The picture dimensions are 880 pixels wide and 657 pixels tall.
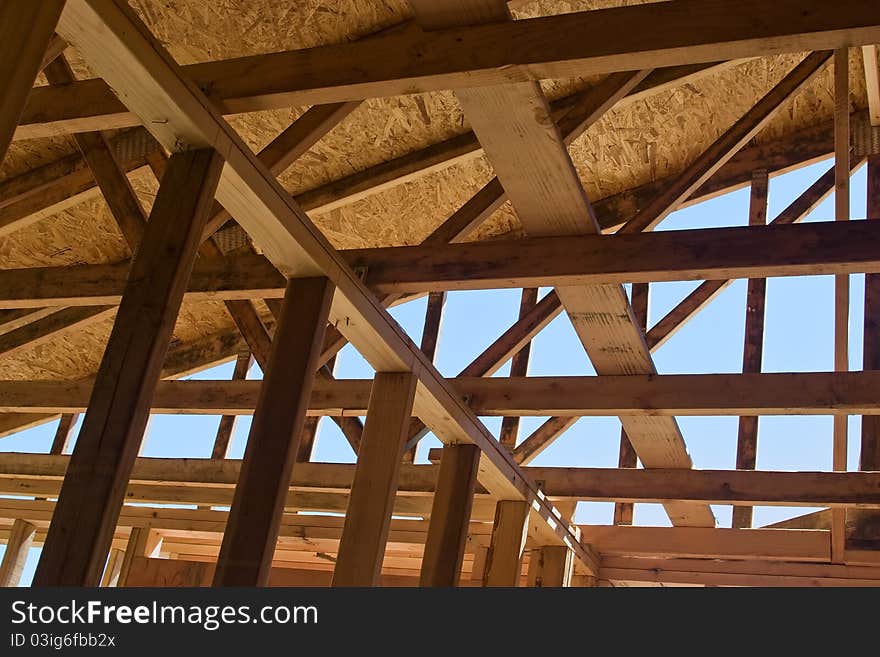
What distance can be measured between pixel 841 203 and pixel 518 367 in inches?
140

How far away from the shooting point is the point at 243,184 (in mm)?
2783

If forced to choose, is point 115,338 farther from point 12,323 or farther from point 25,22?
point 12,323

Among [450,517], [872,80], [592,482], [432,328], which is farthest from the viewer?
[432,328]

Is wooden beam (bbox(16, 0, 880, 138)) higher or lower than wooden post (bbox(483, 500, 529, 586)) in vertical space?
higher

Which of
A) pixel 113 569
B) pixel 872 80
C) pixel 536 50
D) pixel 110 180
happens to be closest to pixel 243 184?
pixel 536 50

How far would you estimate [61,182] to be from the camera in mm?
6332

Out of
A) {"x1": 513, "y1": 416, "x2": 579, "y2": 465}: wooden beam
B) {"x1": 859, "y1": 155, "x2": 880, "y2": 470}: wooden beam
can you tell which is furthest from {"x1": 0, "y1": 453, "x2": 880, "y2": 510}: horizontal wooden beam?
{"x1": 859, "y1": 155, "x2": 880, "y2": 470}: wooden beam

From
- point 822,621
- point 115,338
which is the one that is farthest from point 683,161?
point 822,621

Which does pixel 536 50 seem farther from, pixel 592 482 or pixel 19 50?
pixel 592 482

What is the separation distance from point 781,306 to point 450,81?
5.01 meters

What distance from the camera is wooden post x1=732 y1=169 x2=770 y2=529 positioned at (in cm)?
720

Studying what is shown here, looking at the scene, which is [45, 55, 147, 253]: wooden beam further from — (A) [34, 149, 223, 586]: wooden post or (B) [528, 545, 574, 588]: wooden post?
(B) [528, 545, 574, 588]: wooden post

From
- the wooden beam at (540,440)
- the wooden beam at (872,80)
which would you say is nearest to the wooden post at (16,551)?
the wooden beam at (540,440)

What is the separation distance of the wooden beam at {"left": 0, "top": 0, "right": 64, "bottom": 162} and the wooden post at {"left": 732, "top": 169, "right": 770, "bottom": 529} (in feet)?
19.4
